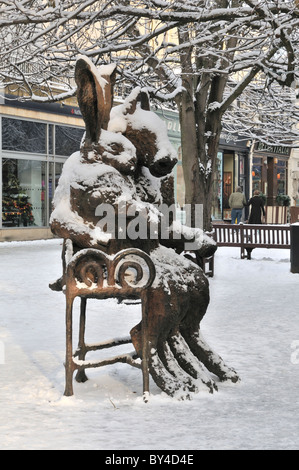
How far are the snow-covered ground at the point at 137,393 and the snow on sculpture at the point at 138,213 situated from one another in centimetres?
30

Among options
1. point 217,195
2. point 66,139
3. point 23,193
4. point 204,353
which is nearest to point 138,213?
point 204,353

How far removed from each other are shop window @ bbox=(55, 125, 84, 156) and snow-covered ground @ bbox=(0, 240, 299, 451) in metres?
15.8

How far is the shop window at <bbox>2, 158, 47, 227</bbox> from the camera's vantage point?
23.1 metres

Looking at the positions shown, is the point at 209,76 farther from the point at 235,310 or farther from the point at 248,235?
the point at 235,310

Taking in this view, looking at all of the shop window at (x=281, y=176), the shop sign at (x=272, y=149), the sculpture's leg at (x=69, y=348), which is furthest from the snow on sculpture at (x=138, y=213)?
the shop window at (x=281, y=176)

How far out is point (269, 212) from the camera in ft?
96.7

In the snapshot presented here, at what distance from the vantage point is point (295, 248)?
46.1 feet

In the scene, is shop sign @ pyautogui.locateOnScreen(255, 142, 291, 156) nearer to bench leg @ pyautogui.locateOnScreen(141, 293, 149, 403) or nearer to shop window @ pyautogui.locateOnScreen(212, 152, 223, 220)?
shop window @ pyautogui.locateOnScreen(212, 152, 223, 220)

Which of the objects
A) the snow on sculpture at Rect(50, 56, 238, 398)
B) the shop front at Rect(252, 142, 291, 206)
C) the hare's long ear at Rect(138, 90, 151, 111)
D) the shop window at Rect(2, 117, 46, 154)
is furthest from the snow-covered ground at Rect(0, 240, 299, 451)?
the shop front at Rect(252, 142, 291, 206)

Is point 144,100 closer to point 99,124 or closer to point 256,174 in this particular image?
point 99,124

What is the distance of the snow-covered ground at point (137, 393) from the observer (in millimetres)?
4117

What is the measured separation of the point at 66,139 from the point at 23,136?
7.86ft
